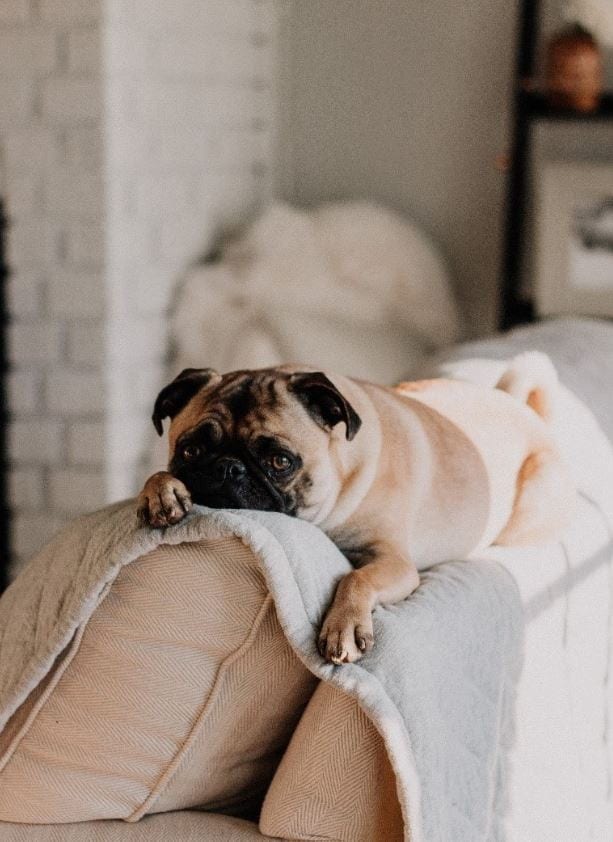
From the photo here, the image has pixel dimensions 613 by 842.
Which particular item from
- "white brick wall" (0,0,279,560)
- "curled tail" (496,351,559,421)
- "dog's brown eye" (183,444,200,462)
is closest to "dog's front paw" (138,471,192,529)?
"dog's brown eye" (183,444,200,462)

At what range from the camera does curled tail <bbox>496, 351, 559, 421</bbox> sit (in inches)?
74.6

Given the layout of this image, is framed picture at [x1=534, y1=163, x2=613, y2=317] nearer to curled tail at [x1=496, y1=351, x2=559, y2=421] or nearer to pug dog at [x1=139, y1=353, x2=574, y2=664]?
curled tail at [x1=496, y1=351, x2=559, y2=421]

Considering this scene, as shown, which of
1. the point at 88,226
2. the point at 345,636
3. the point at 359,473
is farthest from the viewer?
the point at 88,226

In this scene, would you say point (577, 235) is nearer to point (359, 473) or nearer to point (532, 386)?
point (532, 386)

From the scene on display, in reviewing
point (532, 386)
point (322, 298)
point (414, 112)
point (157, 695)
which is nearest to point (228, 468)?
point (157, 695)

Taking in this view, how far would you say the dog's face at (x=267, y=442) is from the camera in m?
1.35

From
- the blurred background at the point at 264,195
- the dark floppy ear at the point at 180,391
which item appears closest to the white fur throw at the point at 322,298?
the blurred background at the point at 264,195

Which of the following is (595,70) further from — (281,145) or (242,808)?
(242,808)

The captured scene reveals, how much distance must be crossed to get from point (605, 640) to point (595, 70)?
203 cm

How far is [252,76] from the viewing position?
3.70 m

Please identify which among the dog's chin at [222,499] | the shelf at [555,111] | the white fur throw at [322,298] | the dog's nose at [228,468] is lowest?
the white fur throw at [322,298]

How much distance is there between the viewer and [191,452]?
4.51 feet

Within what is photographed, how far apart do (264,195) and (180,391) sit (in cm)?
246

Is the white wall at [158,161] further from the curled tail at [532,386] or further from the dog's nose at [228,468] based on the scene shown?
the dog's nose at [228,468]
